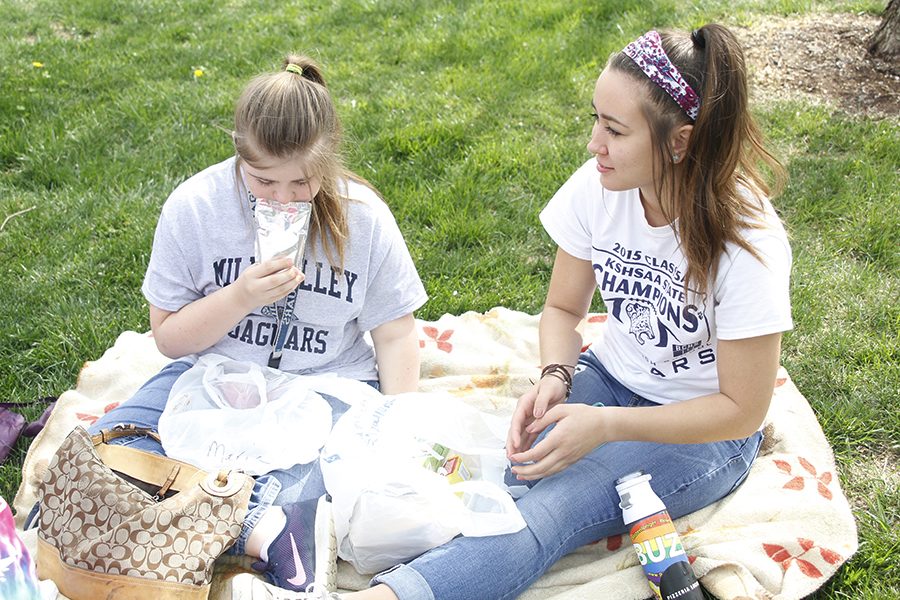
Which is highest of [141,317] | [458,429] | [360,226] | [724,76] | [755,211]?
[724,76]

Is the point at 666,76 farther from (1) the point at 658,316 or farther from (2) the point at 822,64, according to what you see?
(2) the point at 822,64

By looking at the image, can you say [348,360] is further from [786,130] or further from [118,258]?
[786,130]

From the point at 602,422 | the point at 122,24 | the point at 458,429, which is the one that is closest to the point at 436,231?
the point at 458,429

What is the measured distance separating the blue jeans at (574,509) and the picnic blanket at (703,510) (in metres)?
0.09

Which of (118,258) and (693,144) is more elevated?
(693,144)

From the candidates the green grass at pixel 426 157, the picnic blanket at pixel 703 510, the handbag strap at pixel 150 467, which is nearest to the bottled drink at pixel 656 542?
the picnic blanket at pixel 703 510

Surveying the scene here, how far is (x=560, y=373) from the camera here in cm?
260

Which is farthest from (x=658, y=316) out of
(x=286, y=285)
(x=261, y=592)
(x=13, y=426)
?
(x=13, y=426)

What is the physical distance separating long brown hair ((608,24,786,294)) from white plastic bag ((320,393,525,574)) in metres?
0.77

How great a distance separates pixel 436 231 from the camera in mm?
4047

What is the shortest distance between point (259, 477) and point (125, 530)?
0.42 metres

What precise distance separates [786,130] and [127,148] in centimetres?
338

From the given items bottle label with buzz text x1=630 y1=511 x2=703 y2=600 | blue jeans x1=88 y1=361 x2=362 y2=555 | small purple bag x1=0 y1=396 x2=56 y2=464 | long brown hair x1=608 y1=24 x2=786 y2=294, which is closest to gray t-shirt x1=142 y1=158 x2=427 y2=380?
blue jeans x1=88 y1=361 x2=362 y2=555

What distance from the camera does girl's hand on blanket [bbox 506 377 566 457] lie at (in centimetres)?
243
